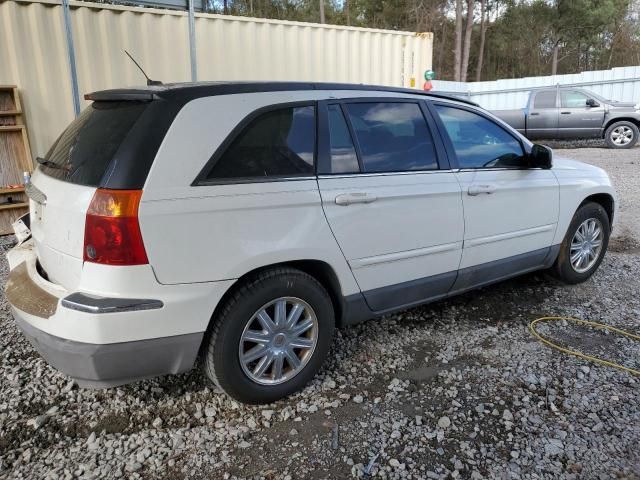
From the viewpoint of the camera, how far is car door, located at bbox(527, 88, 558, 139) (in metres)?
14.4

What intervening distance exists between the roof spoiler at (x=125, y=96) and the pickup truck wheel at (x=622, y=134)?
14.9m

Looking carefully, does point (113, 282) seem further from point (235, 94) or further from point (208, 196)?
point (235, 94)

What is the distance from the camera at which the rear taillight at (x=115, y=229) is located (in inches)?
89.2

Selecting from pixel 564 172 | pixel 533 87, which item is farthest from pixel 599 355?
pixel 533 87

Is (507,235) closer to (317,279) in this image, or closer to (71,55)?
(317,279)

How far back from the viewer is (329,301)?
2949mm

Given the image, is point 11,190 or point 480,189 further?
point 11,190

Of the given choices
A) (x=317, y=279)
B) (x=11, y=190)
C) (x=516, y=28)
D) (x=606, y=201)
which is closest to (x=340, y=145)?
(x=317, y=279)

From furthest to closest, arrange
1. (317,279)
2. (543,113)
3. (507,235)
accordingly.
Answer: (543,113) < (507,235) < (317,279)

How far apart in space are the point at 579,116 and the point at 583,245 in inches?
446

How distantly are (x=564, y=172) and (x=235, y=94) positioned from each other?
9.57 ft

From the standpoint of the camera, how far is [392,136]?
3.23 m

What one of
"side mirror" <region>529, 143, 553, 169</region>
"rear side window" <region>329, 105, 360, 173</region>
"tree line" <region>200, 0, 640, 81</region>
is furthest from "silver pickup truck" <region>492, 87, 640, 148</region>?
"tree line" <region>200, 0, 640, 81</region>

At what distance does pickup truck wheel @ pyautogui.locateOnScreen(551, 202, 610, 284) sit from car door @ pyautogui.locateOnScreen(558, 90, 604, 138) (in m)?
11.0
